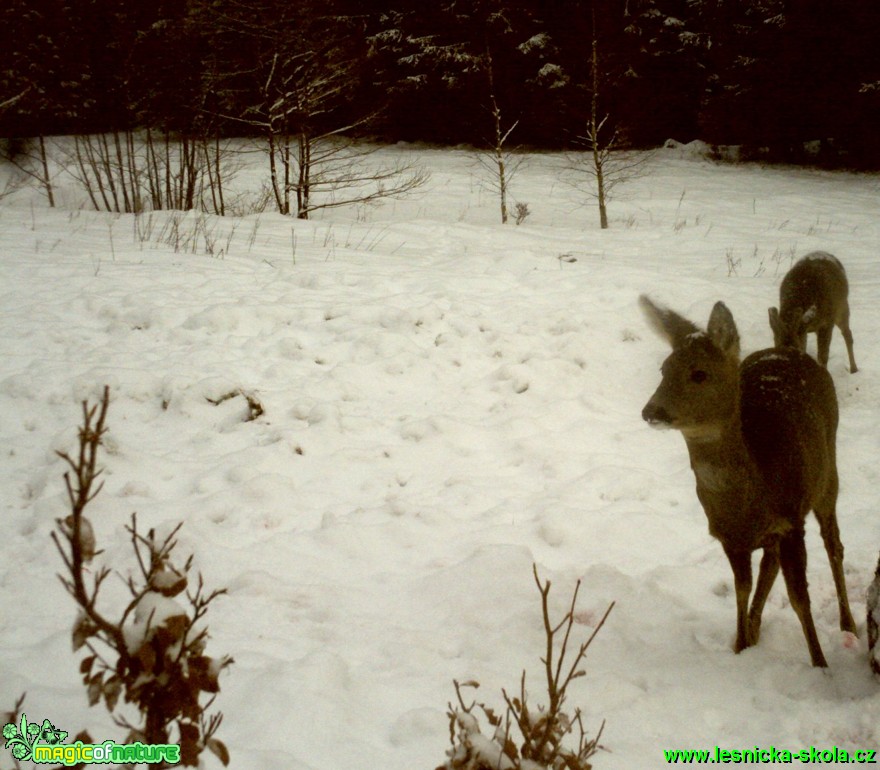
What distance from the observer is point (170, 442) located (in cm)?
506

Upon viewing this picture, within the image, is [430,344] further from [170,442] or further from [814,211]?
[814,211]

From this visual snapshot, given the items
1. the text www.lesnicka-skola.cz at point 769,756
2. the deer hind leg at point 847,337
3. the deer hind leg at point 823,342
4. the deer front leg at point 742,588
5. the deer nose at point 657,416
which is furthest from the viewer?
the deer hind leg at point 847,337

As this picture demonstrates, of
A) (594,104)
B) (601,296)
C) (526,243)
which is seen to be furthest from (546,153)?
(601,296)

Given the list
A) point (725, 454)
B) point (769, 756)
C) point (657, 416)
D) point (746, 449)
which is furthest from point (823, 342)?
point (769, 756)

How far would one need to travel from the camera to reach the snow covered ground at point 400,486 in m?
2.64

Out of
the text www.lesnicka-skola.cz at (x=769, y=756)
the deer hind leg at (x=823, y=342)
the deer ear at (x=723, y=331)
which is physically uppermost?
the deer ear at (x=723, y=331)

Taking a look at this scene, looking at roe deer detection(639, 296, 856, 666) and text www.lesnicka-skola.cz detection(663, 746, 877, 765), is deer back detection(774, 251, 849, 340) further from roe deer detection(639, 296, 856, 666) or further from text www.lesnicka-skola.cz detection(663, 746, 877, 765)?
text www.lesnicka-skola.cz detection(663, 746, 877, 765)

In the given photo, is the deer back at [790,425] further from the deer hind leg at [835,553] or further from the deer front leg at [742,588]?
the deer front leg at [742,588]

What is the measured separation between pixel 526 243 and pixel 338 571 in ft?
29.6

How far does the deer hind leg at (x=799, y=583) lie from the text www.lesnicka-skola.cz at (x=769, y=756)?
51 centimetres

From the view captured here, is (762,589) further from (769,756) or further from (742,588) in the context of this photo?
(769,756)

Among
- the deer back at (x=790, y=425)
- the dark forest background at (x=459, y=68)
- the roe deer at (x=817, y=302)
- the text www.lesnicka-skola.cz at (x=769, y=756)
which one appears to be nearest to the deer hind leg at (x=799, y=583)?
the deer back at (x=790, y=425)

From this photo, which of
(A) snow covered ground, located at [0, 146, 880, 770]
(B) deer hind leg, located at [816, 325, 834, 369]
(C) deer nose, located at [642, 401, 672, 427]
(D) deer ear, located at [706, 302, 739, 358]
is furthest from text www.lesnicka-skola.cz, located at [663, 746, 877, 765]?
(B) deer hind leg, located at [816, 325, 834, 369]

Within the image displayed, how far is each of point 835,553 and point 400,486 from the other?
282cm
